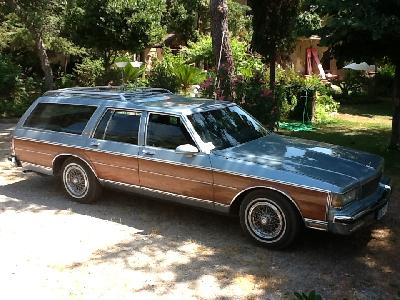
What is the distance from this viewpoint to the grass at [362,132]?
998 centimetres

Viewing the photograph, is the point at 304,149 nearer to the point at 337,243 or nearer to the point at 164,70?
the point at 337,243

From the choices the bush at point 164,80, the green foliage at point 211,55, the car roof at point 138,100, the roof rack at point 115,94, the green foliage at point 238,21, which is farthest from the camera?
the green foliage at point 238,21

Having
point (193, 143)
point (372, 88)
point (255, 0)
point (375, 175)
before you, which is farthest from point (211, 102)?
point (372, 88)

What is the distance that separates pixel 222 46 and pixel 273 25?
139 inches

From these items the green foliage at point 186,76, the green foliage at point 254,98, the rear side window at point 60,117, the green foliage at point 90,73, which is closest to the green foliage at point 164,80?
the green foliage at point 186,76

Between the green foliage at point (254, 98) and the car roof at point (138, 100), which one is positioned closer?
the car roof at point (138, 100)

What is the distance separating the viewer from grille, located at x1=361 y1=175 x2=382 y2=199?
17.9 ft

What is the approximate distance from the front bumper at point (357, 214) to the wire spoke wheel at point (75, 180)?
3683mm

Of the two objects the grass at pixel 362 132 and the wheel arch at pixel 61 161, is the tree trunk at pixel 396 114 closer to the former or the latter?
the grass at pixel 362 132

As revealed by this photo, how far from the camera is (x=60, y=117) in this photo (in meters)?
7.35

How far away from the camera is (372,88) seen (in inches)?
930

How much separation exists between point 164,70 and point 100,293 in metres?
11.5

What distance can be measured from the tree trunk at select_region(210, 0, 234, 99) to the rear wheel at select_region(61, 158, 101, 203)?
4.99 meters

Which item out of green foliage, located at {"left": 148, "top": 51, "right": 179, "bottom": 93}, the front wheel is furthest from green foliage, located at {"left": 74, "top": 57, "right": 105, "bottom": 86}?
the front wheel
